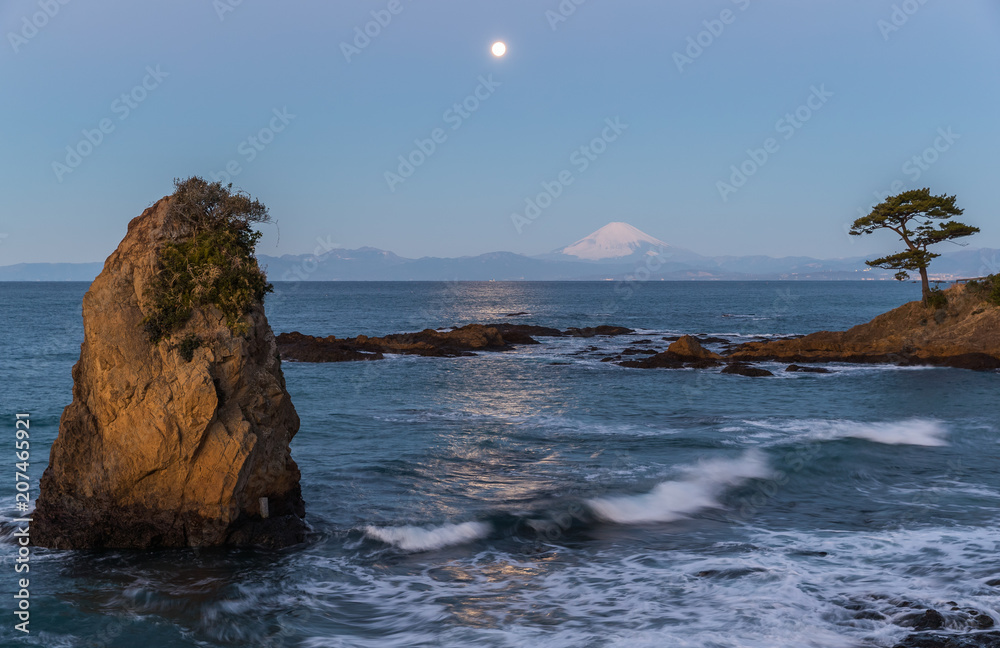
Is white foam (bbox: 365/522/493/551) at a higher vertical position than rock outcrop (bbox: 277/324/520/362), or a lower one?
lower

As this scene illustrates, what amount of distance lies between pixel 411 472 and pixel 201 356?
7.21 m

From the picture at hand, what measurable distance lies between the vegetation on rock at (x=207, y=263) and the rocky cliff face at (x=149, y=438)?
20 cm

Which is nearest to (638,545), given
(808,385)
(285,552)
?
(285,552)

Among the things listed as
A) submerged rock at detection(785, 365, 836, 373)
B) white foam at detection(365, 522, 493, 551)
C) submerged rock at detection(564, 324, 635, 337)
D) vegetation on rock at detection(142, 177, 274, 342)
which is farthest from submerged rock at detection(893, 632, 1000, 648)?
submerged rock at detection(564, 324, 635, 337)

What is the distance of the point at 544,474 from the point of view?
18.4 m

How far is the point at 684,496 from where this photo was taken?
16.6 metres

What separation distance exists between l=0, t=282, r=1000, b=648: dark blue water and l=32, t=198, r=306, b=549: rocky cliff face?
572 mm

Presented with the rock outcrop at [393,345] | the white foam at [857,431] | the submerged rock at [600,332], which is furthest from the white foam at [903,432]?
the submerged rock at [600,332]

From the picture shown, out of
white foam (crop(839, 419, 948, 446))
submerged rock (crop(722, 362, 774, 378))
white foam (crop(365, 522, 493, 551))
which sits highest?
submerged rock (crop(722, 362, 774, 378))

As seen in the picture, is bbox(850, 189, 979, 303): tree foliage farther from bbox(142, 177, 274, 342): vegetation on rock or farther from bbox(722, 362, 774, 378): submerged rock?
bbox(142, 177, 274, 342): vegetation on rock

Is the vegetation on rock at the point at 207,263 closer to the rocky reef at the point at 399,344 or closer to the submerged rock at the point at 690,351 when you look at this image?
the rocky reef at the point at 399,344

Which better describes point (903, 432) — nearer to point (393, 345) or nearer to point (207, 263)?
point (207, 263)

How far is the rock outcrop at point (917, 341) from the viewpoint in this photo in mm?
41466

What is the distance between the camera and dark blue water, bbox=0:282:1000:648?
399 inches
